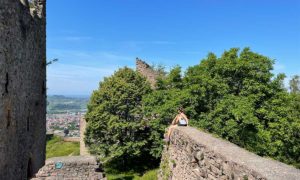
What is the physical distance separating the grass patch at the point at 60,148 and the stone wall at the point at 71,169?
2276 centimetres

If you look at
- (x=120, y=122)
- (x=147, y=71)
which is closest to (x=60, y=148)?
(x=147, y=71)

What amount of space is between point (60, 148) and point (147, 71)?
48.8ft

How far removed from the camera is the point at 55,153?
3391 centimetres

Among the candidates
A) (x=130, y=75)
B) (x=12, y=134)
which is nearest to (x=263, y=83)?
(x=130, y=75)

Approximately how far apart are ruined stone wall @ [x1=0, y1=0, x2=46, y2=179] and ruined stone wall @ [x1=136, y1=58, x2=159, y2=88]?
449 inches

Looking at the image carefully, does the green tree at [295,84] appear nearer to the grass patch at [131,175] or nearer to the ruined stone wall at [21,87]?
the grass patch at [131,175]

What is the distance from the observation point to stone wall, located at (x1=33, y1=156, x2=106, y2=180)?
9.46 meters

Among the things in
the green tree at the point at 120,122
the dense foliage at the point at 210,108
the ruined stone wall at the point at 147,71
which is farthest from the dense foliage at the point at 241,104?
the ruined stone wall at the point at 147,71

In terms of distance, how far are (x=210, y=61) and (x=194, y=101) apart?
10.1 feet

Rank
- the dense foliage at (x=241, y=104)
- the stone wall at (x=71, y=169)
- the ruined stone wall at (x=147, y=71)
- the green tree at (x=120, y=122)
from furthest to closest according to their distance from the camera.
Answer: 1. the ruined stone wall at (x=147, y=71)
2. the green tree at (x=120, y=122)
3. the dense foliage at (x=241, y=104)
4. the stone wall at (x=71, y=169)

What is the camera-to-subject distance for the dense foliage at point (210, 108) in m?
18.4

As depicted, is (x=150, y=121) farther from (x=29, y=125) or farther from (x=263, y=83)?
(x=29, y=125)

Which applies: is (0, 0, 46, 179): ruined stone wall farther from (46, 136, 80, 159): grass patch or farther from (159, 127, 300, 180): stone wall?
(46, 136, 80, 159): grass patch

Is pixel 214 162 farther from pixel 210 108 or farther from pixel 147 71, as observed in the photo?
pixel 147 71
